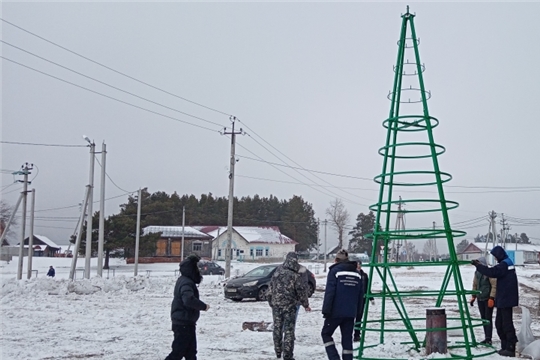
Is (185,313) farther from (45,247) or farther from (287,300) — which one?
(45,247)

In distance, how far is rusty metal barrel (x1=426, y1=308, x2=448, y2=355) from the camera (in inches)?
339

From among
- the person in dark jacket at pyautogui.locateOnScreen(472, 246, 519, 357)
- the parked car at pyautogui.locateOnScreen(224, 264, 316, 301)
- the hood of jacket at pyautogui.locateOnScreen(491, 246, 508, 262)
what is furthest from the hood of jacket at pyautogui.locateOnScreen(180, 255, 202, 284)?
the parked car at pyautogui.locateOnScreen(224, 264, 316, 301)

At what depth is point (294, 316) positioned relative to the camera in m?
9.16

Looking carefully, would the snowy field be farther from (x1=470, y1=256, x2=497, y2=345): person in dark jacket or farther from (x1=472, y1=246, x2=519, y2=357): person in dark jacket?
(x1=470, y1=256, x2=497, y2=345): person in dark jacket

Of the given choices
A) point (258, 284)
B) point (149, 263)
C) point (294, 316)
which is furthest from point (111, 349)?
point (149, 263)

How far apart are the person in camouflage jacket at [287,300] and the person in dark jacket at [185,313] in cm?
151

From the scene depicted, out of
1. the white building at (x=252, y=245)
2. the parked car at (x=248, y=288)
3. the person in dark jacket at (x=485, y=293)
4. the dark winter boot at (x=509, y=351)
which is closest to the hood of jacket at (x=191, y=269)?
the dark winter boot at (x=509, y=351)

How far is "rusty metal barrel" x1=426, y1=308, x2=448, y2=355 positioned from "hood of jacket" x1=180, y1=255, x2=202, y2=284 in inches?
132

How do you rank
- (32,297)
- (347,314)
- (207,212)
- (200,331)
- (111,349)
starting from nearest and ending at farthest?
(347,314)
(111,349)
(200,331)
(32,297)
(207,212)

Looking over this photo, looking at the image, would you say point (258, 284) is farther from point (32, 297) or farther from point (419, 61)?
point (419, 61)

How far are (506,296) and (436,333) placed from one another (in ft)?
4.64

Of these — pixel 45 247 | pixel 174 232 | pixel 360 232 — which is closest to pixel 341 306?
pixel 174 232

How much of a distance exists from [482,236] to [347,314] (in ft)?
463

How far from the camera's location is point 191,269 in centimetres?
811
